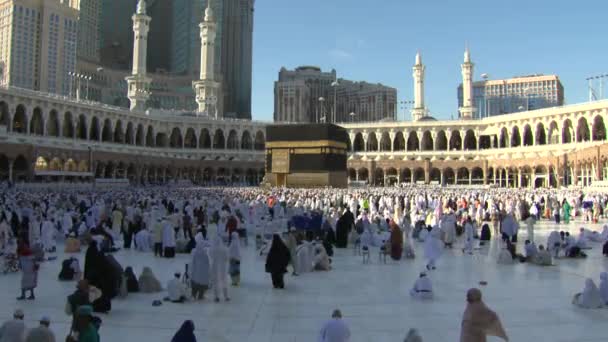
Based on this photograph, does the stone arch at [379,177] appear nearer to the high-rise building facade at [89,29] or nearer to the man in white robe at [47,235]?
the man in white robe at [47,235]

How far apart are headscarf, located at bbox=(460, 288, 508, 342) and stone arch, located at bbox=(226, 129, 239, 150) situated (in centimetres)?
4851

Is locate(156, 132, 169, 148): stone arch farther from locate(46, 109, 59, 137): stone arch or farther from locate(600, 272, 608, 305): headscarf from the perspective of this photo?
locate(600, 272, 608, 305): headscarf

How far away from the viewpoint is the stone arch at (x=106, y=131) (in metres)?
42.4

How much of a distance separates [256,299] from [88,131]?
3741 cm

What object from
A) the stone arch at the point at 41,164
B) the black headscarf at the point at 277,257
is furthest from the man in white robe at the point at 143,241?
the stone arch at the point at 41,164

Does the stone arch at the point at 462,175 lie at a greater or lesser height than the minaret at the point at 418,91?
lesser

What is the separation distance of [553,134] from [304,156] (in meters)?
21.6

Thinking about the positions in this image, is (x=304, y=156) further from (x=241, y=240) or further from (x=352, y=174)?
(x=241, y=240)

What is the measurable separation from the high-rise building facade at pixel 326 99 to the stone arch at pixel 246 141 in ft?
63.6

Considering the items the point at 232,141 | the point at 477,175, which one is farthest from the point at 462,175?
the point at 232,141

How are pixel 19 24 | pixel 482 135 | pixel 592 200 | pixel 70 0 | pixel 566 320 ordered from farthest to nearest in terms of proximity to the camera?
1. pixel 70 0
2. pixel 19 24
3. pixel 482 135
4. pixel 592 200
5. pixel 566 320

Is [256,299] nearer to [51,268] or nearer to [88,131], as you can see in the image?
[51,268]

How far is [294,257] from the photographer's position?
25.2 ft

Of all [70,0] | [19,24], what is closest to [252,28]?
[70,0]
